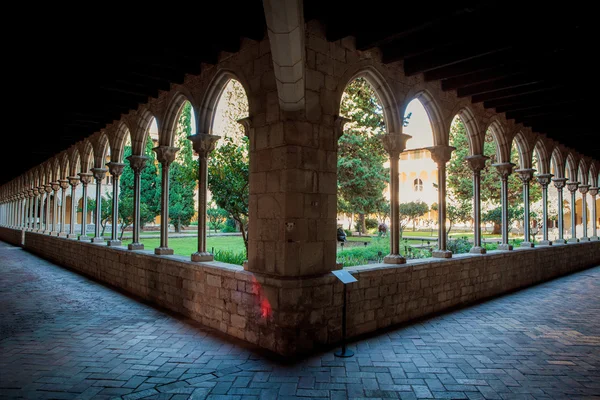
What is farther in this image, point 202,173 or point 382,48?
point 202,173

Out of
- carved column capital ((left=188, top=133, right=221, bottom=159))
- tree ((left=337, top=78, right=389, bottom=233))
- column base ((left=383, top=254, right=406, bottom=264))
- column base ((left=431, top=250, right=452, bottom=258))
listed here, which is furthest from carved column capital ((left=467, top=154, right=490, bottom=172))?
tree ((left=337, top=78, right=389, bottom=233))

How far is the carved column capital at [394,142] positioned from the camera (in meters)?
4.89

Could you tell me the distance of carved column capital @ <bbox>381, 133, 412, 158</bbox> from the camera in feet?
16.0

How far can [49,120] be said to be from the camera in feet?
23.0

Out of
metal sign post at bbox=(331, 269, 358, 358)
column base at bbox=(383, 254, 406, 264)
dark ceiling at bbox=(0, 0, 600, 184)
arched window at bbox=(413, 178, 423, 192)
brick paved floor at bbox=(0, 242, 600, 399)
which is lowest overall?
brick paved floor at bbox=(0, 242, 600, 399)

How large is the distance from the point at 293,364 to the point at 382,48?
367 cm

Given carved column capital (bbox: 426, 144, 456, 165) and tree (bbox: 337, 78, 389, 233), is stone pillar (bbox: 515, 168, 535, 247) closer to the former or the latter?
carved column capital (bbox: 426, 144, 456, 165)

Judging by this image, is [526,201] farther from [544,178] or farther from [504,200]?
[544,178]

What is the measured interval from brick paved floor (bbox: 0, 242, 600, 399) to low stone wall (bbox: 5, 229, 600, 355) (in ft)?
0.66

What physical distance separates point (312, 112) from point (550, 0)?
228 centimetres

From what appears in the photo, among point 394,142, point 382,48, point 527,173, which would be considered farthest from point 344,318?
Answer: point 527,173

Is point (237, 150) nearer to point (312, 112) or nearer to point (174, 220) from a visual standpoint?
point (312, 112)

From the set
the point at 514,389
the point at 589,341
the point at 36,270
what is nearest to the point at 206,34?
the point at 514,389

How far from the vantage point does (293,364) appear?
3.32 m
